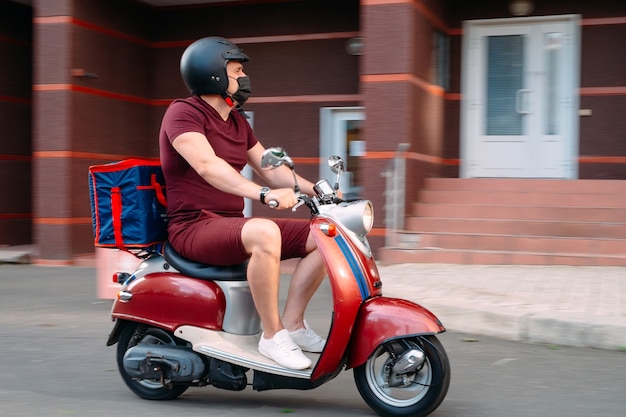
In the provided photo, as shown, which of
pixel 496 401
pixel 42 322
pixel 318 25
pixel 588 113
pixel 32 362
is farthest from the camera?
pixel 318 25

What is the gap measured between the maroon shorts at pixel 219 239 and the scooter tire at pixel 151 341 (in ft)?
1.61

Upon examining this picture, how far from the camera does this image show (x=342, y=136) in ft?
46.0

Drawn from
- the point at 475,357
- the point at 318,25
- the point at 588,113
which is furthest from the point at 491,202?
the point at 475,357

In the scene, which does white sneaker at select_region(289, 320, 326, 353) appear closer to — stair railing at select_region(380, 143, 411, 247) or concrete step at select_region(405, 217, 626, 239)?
stair railing at select_region(380, 143, 411, 247)

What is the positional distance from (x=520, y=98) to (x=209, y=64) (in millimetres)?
9282

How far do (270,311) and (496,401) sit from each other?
1.36 m

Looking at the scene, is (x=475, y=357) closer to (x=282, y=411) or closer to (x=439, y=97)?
(x=282, y=411)

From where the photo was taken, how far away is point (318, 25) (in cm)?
1401

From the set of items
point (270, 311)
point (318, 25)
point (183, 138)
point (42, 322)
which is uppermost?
point (318, 25)

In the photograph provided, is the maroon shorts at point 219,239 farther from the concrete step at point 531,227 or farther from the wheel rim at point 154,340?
the concrete step at point 531,227

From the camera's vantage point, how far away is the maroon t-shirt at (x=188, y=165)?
14.6 feet

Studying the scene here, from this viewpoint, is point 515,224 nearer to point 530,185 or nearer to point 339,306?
point 530,185

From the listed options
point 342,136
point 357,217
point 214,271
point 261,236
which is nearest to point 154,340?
point 214,271

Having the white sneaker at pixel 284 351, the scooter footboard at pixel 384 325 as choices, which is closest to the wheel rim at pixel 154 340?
the white sneaker at pixel 284 351
